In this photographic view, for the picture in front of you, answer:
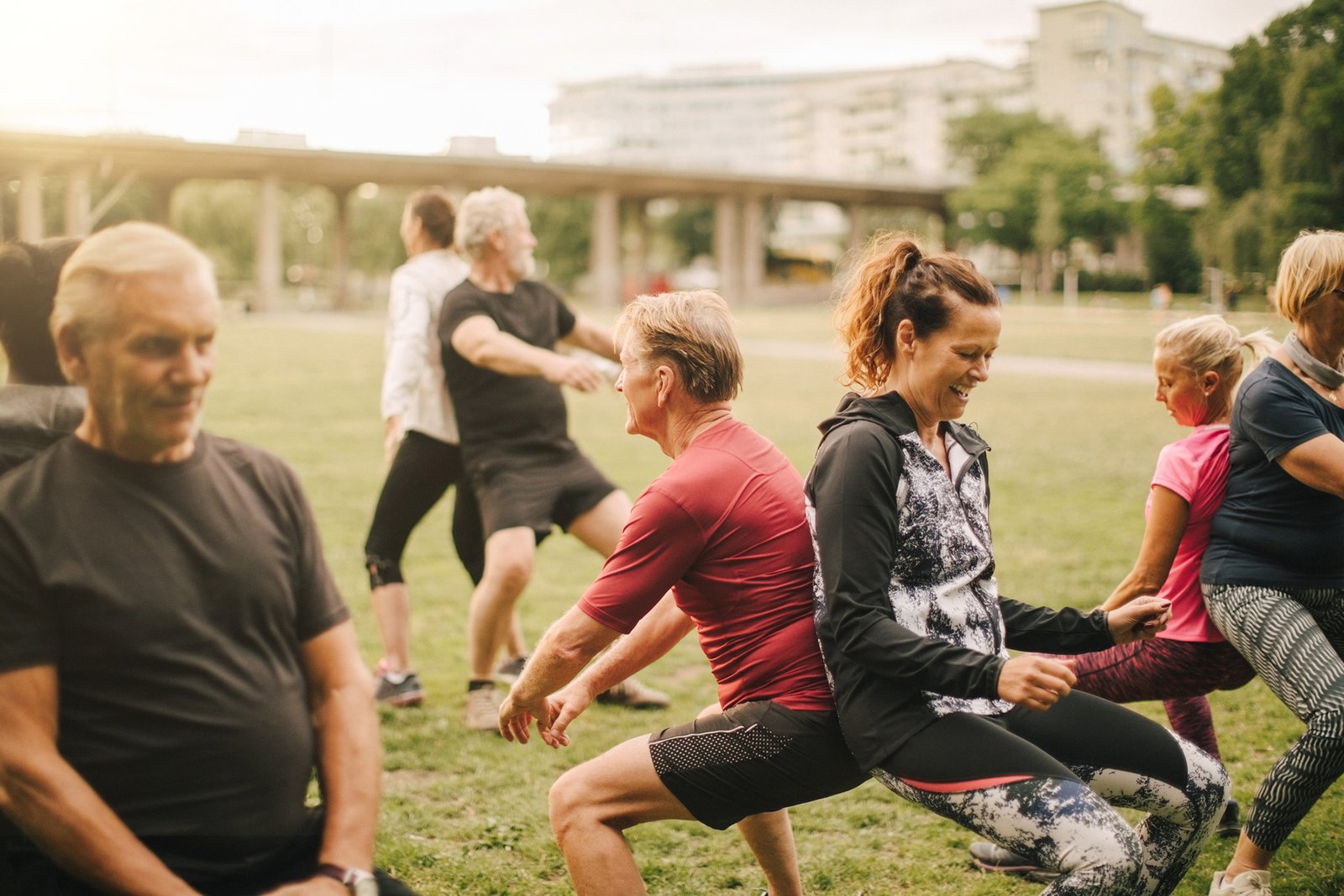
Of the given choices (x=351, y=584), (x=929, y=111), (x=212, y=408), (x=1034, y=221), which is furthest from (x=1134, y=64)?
(x=351, y=584)

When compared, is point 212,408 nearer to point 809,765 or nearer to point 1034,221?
point 809,765

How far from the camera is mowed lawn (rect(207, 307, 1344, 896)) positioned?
4.11 metres

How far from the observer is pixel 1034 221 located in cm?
9381

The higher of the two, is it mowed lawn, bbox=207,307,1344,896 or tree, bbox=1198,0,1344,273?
tree, bbox=1198,0,1344,273

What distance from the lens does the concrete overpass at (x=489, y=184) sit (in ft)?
198

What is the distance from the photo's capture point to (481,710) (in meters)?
5.50

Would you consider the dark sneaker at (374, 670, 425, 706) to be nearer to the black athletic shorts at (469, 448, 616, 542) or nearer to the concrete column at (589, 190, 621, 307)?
the black athletic shorts at (469, 448, 616, 542)

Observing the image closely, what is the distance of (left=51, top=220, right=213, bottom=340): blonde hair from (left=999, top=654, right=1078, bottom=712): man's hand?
1.76m

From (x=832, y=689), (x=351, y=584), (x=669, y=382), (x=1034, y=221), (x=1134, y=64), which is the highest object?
(x=1134, y=64)

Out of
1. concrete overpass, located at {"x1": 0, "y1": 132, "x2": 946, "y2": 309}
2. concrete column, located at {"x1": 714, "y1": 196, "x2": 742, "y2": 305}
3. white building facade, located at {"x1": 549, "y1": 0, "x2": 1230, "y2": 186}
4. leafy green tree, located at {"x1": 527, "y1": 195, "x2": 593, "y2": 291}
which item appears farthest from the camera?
white building facade, located at {"x1": 549, "y1": 0, "x2": 1230, "y2": 186}

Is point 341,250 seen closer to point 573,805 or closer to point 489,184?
point 489,184

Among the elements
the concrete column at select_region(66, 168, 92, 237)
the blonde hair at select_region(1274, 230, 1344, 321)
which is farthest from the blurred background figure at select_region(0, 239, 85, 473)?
the concrete column at select_region(66, 168, 92, 237)

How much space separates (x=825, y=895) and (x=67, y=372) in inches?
114

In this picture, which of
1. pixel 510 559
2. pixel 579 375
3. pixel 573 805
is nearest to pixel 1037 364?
pixel 510 559
